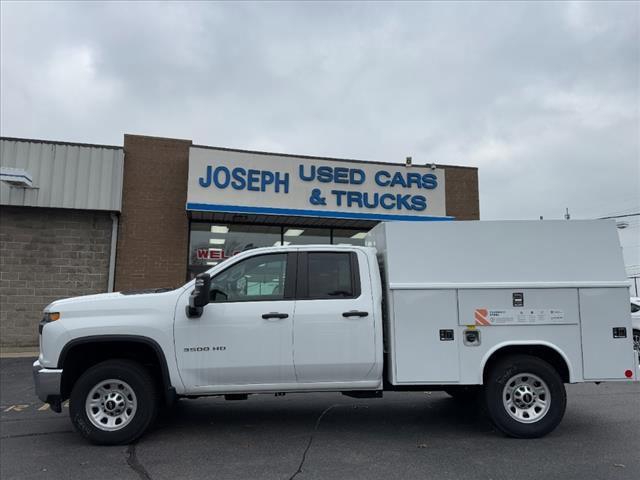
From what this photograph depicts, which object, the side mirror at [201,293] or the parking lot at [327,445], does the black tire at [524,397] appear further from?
the side mirror at [201,293]

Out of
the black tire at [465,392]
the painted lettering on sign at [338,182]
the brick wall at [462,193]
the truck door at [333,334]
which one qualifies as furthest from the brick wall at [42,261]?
the brick wall at [462,193]

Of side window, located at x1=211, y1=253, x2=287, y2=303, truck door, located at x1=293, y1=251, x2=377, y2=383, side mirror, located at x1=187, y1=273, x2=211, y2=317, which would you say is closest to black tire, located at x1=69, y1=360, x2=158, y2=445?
side mirror, located at x1=187, y1=273, x2=211, y2=317

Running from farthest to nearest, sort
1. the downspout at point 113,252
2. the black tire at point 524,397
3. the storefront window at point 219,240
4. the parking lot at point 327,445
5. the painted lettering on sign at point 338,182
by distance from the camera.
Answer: the storefront window at point 219,240
the painted lettering on sign at point 338,182
the downspout at point 113,252
the black tire at point 524,397
the parking lot at point 327,445

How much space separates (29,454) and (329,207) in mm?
10845

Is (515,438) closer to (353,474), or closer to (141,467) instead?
(353,474)

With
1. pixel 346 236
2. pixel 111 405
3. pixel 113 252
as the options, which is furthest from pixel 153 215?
pixel 111 405

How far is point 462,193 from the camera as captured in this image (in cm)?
1666

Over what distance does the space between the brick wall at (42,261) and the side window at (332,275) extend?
10053mm

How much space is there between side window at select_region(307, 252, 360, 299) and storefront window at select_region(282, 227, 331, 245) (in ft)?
32.7

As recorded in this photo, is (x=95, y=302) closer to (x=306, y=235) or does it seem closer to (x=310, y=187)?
(x=310, y=187)

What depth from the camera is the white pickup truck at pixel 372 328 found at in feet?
17.2

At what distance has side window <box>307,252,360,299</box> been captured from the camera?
18.1 ft

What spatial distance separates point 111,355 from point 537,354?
4737mm

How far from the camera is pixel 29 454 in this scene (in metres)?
5.02
